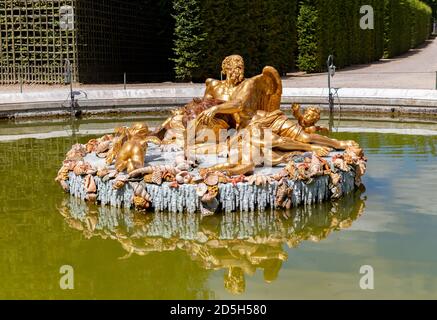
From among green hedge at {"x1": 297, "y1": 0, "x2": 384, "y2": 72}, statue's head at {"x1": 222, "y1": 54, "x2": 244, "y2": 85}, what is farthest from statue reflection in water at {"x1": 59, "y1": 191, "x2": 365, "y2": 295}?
green hedge at {"x1": 297, "y1": 0, "x2": 384, "y2": 72}

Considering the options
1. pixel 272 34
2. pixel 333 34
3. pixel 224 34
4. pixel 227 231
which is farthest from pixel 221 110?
pixel 333 34

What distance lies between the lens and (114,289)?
5.63m

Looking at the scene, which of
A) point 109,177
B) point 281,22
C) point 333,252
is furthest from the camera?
point 281,22

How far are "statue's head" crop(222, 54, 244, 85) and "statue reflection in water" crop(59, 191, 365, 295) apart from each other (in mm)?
2316

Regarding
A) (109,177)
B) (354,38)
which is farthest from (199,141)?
(354,38)

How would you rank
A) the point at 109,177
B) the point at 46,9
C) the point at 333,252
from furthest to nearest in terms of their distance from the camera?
the point at 46,9 < the point at 109,177 < the point at 333,252

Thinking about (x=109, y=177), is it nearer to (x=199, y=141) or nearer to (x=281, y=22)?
(x=199, y=141)

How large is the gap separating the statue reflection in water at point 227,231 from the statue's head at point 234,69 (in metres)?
2.32

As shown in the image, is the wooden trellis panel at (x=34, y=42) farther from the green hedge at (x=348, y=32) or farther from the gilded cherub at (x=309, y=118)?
the gilded cherub at (x=309, y=118)

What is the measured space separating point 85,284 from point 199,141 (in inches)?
158

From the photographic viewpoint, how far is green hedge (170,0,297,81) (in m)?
23.4

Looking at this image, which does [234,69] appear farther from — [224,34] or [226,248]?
[224,34]

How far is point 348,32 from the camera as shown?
1320 inches

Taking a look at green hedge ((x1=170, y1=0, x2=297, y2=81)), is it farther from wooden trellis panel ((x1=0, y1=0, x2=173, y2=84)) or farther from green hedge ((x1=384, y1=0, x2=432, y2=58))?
green hedge ((x1=384, y1=0, x2=432, y2=58))
